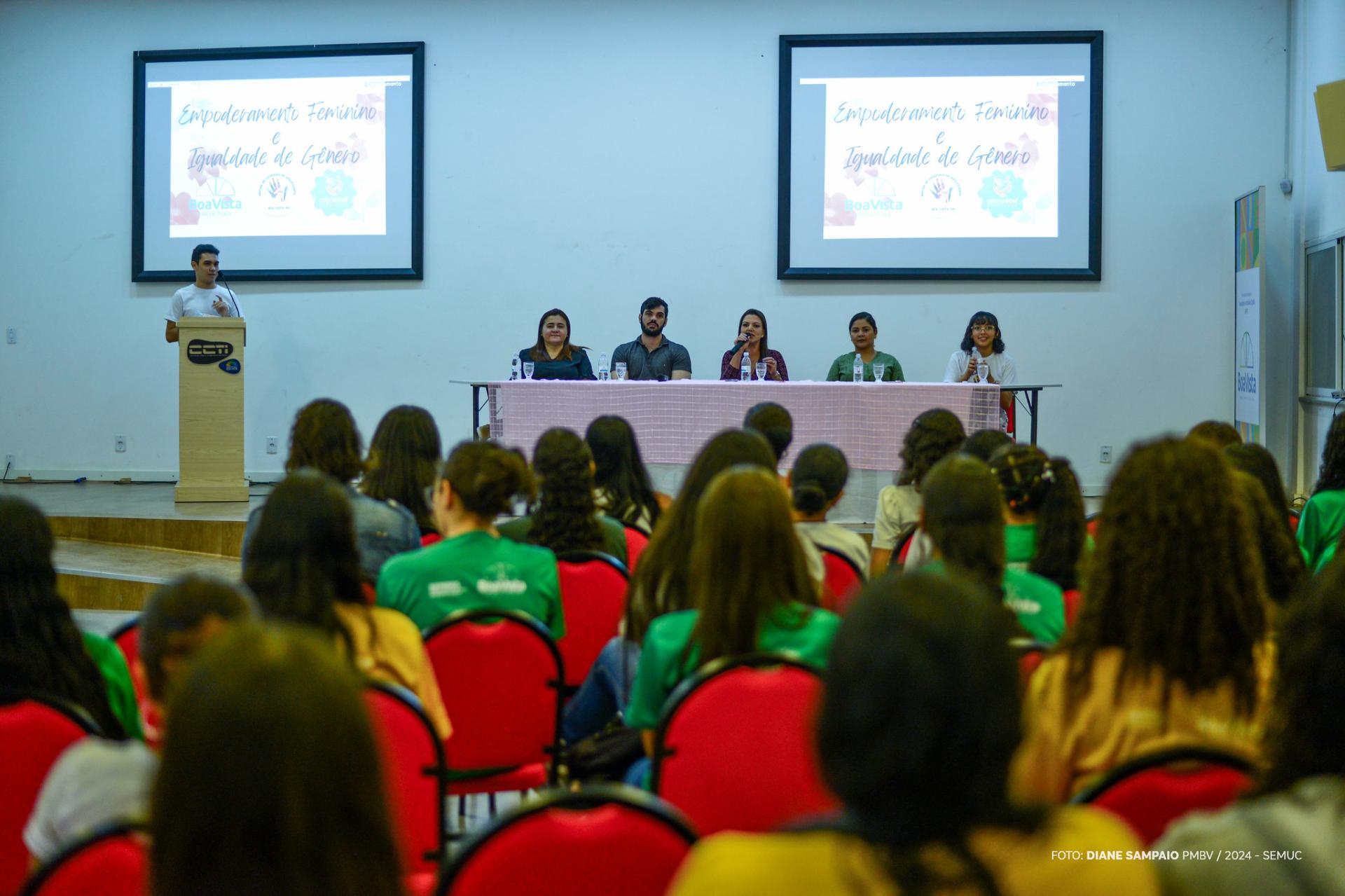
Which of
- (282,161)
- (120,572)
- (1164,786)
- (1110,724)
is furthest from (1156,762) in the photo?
(282,161)

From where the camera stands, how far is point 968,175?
25.6 ft

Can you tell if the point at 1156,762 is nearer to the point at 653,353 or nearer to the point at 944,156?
the point at 653,353

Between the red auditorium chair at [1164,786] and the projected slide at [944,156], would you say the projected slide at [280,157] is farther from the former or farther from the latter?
the red auditorium chair at [1164,786]

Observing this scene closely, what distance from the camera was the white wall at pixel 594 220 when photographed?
7.78 meters

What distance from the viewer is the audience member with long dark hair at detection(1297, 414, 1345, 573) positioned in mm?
3158

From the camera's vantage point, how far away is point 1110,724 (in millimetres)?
1523

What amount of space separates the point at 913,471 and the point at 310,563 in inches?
88.4

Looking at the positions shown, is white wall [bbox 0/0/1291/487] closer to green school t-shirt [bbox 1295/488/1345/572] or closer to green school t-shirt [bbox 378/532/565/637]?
green school t-shirt [bbox 1295/488/1345/572]

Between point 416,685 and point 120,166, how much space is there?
759 centimetres

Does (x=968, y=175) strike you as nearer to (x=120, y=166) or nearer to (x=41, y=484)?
(x=120, y=166)

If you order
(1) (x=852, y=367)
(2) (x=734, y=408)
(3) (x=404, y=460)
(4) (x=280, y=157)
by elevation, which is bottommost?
(3) (x=404, y=460)

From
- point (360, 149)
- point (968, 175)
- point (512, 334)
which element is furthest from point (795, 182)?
point (360, 149)

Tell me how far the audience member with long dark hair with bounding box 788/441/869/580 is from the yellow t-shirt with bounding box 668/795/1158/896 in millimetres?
1870

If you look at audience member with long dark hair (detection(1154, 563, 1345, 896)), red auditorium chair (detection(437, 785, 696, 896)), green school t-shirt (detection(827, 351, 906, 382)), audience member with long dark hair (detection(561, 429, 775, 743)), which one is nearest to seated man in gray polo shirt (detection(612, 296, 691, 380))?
green school t-shirt (detection(827, 351, 906, 382))
